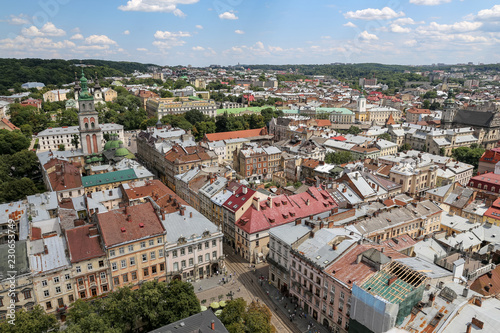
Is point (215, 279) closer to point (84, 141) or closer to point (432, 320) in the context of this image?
point (432, 320)

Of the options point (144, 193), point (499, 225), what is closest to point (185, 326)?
point (144, 193)

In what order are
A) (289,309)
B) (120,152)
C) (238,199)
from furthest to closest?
(120,152) → (238,199) → (289,309)

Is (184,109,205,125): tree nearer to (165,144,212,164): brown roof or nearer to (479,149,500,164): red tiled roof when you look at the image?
(165,144,212,164): brown roof

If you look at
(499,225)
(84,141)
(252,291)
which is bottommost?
(252,291)

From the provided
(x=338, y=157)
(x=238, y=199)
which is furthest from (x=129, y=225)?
(x=338, y=157)

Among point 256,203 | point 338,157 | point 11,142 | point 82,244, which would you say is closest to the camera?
point 82,244

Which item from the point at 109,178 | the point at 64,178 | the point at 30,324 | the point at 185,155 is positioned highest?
the point at 185,155

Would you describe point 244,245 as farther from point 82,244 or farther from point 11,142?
point 11,142

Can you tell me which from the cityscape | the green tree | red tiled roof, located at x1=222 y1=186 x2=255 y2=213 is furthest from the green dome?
red tiled roof, located at x1=222 y1=186 x2=255 y2=213
